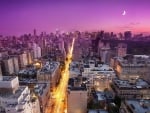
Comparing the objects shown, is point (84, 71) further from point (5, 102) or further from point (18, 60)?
point (18, 60)

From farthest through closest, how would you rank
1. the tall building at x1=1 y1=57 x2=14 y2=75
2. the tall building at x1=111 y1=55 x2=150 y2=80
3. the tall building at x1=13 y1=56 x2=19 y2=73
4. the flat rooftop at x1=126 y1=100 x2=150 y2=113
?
the tall building at x1=13 y1=56 x2=19 y2=73, the tall building at x1=1 y1=57 x2=14 y2=75, the tall building at x1=111 y1=55 x2=150 y2=80, the flat rooftop at x1=126 y1=100 x2=150 y2=113

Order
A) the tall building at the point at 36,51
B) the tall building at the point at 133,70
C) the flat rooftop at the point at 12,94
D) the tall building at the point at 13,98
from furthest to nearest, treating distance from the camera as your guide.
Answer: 1. the tall building at the point at 36,51
2. the tall building at the point at 133,70
3. the flat rooftop at the point at 12,94
4. the tall building at the point at 13,98

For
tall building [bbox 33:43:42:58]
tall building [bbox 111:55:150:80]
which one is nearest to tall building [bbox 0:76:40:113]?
tall building [bbox 111:55:150:80]

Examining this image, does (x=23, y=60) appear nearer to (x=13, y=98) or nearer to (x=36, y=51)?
(x=36, y=51)

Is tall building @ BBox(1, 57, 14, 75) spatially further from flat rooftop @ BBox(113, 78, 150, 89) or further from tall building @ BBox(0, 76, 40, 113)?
tall building @ BBox(0, 76, 40, 113)

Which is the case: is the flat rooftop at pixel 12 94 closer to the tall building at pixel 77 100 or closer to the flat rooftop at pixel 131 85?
the tall building at pixel 77 100

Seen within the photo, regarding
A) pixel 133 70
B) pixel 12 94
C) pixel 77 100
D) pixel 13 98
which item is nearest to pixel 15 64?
pixel 133 70

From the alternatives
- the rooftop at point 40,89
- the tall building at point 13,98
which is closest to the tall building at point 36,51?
the rooftop at point 40,89

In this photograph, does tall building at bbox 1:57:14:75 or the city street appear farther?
tall building at bbox 1:57:14:75

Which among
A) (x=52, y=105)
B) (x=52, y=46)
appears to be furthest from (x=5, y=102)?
(x=52, y=46)

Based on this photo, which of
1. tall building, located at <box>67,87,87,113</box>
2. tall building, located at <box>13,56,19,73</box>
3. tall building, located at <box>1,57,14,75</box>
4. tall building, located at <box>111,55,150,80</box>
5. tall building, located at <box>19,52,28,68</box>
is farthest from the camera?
tall building, located at <box>19,52,28,68</box>

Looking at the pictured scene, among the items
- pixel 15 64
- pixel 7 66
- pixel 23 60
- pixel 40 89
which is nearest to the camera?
pixel 40 89
